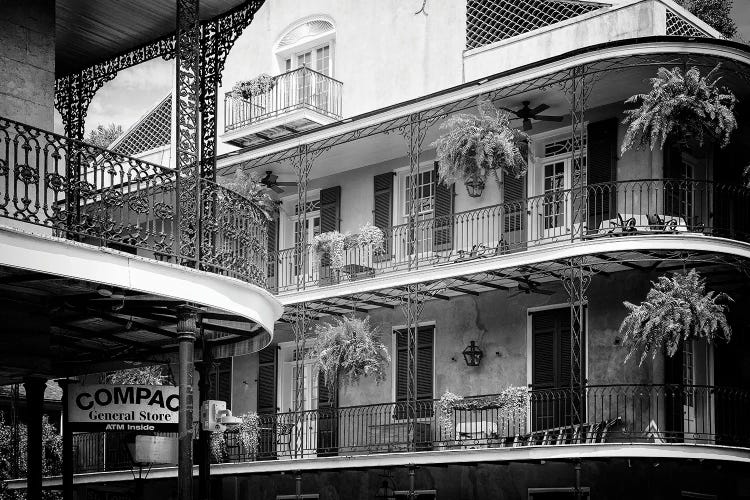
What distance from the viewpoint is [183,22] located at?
47.8 feet

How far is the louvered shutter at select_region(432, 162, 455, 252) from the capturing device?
88.9 ft

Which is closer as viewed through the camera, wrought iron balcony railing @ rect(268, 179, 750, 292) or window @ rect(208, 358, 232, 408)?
wrought iron balcony railing @ rect(268, 179, 750, 292)

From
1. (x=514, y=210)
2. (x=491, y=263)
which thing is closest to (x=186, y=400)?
(x=491, y=263)

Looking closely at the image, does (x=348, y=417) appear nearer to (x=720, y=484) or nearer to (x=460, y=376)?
(x=460, y=376)

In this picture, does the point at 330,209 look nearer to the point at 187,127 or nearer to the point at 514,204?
the point at 514,204

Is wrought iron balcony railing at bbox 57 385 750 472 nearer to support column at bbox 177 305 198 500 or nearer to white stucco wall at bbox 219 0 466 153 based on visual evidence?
white stucco wall at bbox 219 0 466 153

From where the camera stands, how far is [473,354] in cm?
2614

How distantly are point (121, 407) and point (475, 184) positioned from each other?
1144 cm

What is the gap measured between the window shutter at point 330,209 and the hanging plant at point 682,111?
8.52m

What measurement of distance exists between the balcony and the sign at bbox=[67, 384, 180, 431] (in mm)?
14253

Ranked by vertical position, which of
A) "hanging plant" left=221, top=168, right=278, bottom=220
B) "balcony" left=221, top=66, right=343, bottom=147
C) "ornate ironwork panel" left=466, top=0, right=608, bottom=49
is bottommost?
"hanging plant" left=221, top=168, right=278, bottom=220

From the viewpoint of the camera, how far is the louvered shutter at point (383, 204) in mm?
28489

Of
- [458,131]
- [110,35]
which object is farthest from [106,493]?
[110,35]

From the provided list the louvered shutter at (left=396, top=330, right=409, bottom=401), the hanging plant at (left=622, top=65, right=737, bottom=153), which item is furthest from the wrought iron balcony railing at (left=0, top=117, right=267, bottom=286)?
the louvered shutter at (left=396, top=330, right=409, bottom=401)
